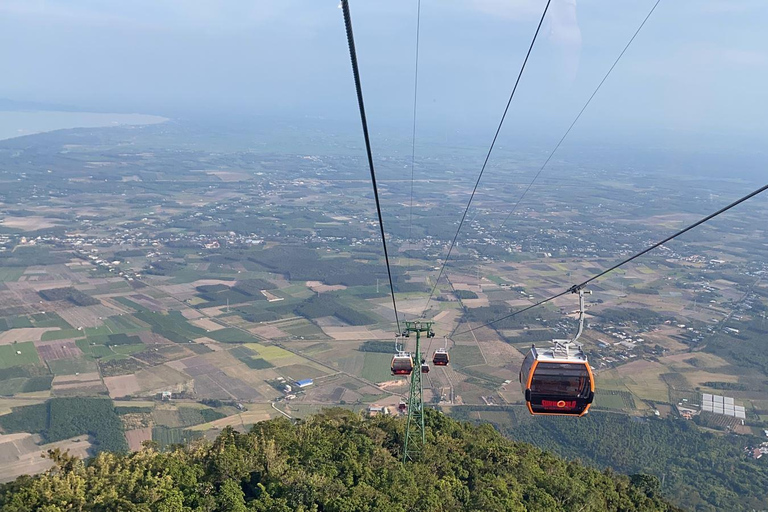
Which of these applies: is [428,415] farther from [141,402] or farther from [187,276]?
[187,276]

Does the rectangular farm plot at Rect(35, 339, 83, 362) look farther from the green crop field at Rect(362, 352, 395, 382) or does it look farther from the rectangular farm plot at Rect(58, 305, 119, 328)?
the green crop field at Rect(362, 352, 395, 382)

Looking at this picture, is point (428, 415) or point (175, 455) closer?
point (175, 455)

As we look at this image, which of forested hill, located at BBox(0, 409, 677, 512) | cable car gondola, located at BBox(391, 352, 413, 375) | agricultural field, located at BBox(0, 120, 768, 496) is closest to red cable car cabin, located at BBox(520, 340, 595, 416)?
forested hill, located at BBox(0, 409, 677, 512)

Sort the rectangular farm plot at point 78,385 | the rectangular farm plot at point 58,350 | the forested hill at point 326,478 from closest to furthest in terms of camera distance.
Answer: the forested hill at point 326,478 → the rectangular farm plot at point 78,385 → the rectangular farm plot at point 58,350

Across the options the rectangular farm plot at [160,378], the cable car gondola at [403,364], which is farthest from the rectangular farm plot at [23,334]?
the cable car gondola at [403,364]

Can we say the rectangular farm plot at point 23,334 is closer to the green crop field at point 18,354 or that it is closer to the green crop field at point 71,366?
the green crop field at point 18,354

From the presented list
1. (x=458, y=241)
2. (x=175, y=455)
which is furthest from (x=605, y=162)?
(x=175, y=455)
